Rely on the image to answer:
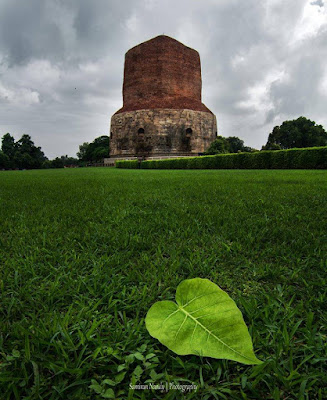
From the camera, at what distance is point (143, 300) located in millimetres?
1028

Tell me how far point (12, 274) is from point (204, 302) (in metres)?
0.98

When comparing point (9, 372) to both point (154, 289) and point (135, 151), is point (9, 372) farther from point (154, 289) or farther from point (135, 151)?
point (135, 151)

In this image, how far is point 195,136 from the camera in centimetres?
3088

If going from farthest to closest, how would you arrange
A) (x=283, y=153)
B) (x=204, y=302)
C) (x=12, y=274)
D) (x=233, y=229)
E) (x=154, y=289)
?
(x=283, y=153) → (x=233, y=229) → (x=12, y=274) → (x=154, y=289) → (x=204, y=302)

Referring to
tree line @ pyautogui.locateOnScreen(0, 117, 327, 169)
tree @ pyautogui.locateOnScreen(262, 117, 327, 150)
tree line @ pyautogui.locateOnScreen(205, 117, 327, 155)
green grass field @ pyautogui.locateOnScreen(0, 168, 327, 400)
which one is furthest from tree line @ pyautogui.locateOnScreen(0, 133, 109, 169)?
green grass field @ pyautogui.locateOnScreen(0, 168, 327, 400)

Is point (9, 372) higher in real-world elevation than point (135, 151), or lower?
lower

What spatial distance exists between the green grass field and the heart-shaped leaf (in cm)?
5

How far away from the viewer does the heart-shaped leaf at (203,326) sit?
2.27 feet

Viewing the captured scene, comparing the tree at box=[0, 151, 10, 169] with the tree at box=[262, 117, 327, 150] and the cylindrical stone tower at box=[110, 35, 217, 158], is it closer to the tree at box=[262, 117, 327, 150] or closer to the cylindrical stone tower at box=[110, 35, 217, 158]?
the cylindrical stone tower at box=[110, 35, 217, 158]

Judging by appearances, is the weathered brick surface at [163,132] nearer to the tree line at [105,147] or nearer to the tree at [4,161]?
the tree line at [105,147]

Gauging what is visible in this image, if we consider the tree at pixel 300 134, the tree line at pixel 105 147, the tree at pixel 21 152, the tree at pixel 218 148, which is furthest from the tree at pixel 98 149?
the tree at pixel 300 134

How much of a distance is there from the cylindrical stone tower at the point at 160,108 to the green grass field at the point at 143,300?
29.2 m

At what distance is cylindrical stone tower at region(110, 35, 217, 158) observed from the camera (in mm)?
30422

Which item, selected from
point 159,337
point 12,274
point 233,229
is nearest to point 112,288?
point 159,337
